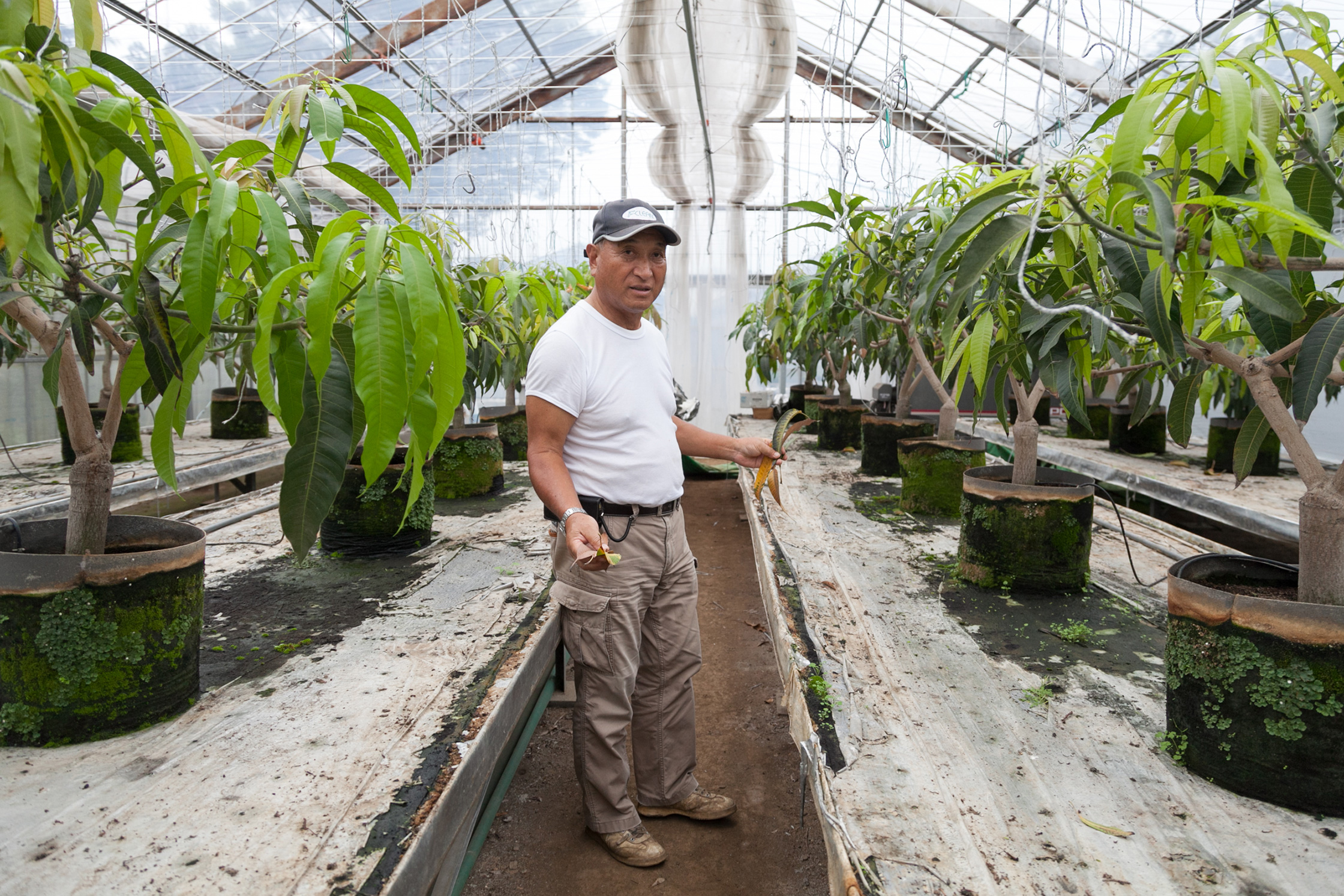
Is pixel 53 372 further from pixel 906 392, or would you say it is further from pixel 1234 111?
pixel 906 392

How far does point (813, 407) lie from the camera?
5609mm

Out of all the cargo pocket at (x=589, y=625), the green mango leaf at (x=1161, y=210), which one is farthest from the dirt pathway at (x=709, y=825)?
the green mango leaf at (x=1161, y=210)

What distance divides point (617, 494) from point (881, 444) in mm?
2557

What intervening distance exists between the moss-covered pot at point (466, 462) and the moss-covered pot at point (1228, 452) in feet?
10.6

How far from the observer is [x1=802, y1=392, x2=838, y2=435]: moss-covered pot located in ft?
17.5

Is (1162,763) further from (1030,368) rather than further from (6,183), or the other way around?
(6,183)

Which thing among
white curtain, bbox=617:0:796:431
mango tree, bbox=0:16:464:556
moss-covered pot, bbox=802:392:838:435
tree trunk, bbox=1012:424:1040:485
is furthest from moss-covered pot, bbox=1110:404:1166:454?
mango tree, bbox=0:16:464:556

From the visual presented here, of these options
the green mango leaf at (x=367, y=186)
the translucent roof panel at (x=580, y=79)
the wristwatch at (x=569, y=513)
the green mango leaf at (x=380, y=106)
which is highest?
the translucent roof panel at (x=580, y=79)

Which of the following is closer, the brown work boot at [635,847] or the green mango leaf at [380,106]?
the green mango leaf at [380,106]

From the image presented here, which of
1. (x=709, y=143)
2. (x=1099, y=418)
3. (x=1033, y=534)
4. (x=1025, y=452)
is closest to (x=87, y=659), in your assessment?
(x=1033, y=534)

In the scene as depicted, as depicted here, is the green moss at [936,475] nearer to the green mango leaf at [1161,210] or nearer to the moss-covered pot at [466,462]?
the moss-covered pot at [466,462]

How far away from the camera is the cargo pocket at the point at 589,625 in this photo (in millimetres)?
1547

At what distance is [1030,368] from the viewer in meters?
2.00

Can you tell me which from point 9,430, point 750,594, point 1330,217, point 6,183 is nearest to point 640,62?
point 750,594
